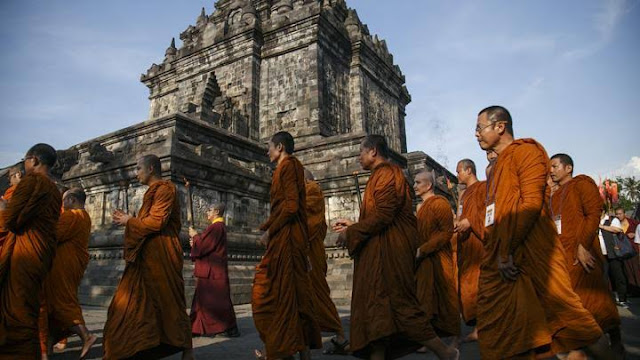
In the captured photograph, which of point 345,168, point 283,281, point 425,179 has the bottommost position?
point 283,281

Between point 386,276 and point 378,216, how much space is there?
0.50m

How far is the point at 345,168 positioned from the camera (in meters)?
12.6

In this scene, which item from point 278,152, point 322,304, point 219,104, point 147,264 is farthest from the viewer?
point 219,104

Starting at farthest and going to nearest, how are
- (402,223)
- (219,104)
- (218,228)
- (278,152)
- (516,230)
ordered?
(219,104), (218,228), (278,152), (402,223), (516,230)

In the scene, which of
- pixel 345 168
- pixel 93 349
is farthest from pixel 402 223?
pixel 345 168

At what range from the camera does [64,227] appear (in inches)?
195

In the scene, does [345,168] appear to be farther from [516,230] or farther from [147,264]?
[516,230]

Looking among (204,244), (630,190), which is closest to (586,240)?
(204,244)

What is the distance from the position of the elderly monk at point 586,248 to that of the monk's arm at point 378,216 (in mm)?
1475

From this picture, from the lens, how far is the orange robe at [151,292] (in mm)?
3656

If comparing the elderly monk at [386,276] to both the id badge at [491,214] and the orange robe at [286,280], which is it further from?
the id badge at [491,214]

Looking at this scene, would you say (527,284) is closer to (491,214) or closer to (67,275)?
(491,214)

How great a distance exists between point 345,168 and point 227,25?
34.8 ft

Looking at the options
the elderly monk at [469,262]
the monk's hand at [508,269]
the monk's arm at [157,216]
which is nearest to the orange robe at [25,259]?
the monk's arm at [157,216]
